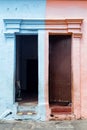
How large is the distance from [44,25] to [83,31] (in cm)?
125

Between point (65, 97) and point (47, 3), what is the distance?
123 inches

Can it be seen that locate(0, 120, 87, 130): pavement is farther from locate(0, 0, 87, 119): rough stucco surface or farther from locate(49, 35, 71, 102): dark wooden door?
locate(49, 35, 71, 102): dark wooden door

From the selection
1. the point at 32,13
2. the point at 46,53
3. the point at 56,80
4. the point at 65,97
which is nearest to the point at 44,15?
the point at 32,13

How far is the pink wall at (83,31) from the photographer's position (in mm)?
7984

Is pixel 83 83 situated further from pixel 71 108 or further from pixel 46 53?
pixel 46 53

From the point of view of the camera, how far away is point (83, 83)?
8016mm

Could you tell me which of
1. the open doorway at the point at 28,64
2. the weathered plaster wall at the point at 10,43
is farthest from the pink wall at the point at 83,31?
the open doorway at the point at 28,64

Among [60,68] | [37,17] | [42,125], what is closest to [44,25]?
[37,17]

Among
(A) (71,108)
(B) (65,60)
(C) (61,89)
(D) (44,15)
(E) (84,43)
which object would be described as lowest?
(A) (71,108)

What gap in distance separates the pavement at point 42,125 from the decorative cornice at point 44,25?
2.73 metres

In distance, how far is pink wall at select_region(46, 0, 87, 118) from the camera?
798 centimetres

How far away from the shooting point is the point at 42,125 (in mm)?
7402

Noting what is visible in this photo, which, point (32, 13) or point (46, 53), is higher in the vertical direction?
point (32, 13)

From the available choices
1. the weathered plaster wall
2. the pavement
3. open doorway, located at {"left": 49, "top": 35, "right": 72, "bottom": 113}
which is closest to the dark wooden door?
open doorway, located at {"left": 49, "top": 35, "right": 72, "bottom": 113}
